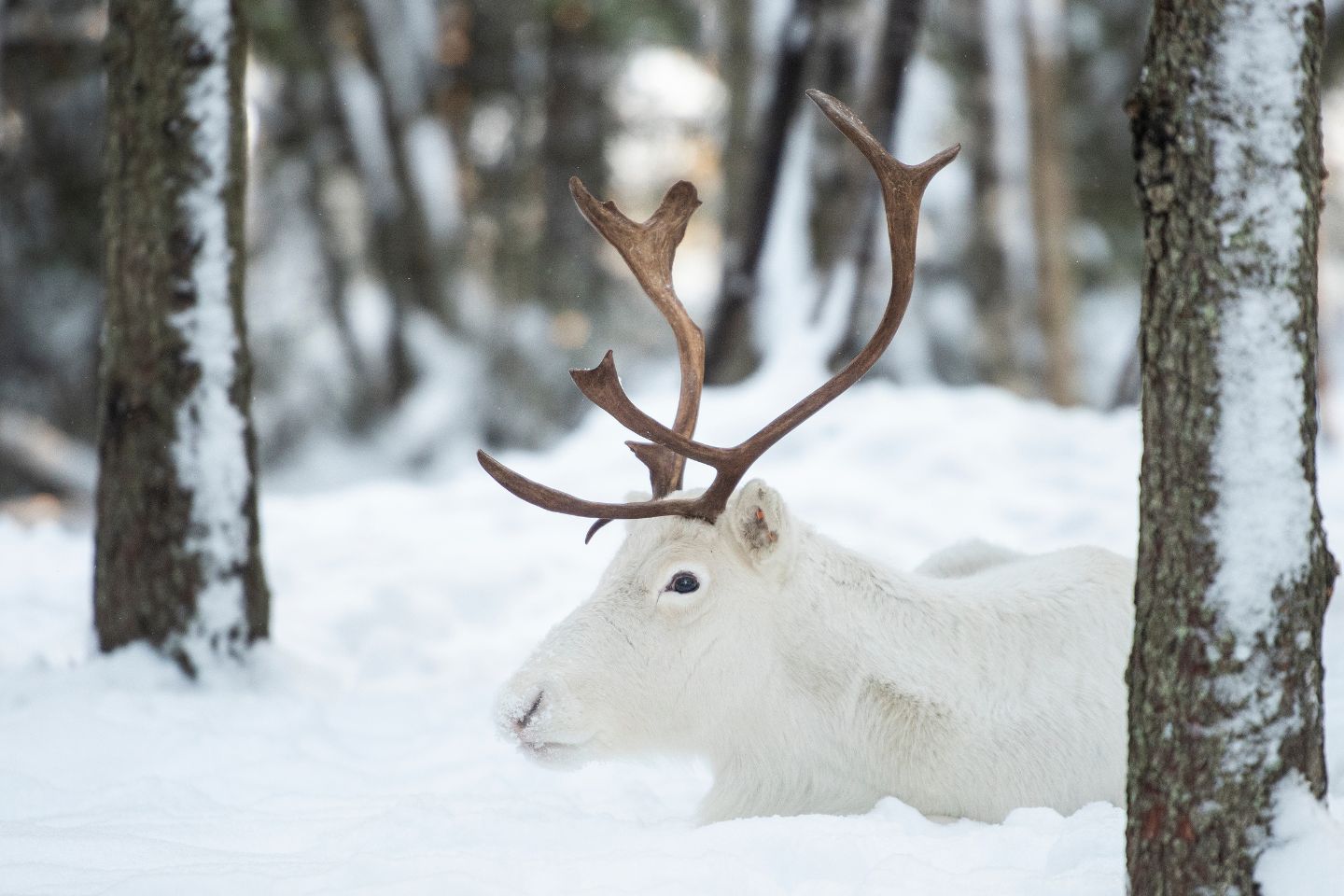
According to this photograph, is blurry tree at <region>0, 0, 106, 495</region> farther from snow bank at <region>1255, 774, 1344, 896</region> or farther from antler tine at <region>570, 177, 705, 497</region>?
snow bank at <region>1255, 774, 1344, 896</region>

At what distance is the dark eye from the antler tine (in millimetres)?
289

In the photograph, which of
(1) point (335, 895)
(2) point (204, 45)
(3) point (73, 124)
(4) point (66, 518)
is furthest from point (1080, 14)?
(1) point (335, 895)

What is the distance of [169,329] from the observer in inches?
183

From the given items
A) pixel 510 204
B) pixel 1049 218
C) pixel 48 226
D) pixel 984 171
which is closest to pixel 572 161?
pixel 510 204

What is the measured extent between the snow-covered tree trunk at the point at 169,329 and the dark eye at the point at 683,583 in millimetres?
1923

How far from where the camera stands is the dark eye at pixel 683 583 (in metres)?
3.51

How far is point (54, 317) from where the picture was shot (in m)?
16.0

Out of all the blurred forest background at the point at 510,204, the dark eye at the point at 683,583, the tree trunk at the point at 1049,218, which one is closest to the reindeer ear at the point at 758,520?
the dark eye at the point at 683,583

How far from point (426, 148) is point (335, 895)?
15778 mm

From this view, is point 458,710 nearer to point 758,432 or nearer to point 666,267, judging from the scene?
point 666,267

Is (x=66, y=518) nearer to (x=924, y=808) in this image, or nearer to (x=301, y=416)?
(x=301, y=416)

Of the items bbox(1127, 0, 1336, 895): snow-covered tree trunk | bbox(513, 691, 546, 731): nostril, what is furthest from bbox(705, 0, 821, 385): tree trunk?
bbox(1127, 0, 1336, 895): snow-covered tree trunk

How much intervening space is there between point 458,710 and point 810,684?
5.36 feet

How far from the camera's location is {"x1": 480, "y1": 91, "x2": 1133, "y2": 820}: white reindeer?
3.38 m
